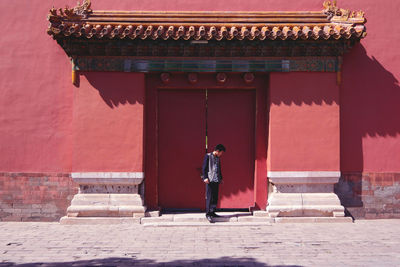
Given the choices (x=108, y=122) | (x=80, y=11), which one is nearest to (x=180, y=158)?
(x=108, y=122)

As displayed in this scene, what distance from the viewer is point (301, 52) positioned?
25.2 feet

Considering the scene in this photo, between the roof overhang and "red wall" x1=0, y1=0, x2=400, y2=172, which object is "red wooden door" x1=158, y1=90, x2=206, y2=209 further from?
"red wall" x1=0, y1=0, x2=400, y2=172

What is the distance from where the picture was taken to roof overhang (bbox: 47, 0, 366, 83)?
7.25 metres

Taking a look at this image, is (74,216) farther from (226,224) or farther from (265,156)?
(265,156)

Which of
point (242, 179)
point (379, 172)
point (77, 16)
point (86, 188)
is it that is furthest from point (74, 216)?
point (379, 172)

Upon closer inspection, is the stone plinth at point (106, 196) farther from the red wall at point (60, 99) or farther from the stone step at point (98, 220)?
the red wall at point (60, 99)

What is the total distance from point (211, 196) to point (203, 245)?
1.81m

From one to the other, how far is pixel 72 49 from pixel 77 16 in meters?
0.72

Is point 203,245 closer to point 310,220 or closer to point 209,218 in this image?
point 209,218

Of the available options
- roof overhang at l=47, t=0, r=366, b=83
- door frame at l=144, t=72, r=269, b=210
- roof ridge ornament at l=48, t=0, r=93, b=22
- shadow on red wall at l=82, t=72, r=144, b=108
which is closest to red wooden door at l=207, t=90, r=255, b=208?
door frame at l=144, t=72, r=269, b=210

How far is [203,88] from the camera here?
8070mm

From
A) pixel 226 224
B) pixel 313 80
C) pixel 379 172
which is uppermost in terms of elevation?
pixel 313 80

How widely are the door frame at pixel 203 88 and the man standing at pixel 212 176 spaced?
3.26ft

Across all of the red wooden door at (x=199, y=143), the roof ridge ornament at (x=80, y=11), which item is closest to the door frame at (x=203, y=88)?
the red wooden door at (x=199, y=143)
